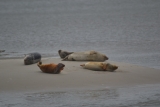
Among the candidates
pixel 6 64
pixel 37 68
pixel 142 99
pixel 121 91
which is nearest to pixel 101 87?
pixel 121 91

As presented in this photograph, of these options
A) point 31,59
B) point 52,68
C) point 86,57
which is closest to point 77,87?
point 52,68

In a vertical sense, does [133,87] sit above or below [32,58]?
below

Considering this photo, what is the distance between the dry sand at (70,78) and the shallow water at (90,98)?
0.42 meters

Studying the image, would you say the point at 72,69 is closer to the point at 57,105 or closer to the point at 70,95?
the point at 70,95

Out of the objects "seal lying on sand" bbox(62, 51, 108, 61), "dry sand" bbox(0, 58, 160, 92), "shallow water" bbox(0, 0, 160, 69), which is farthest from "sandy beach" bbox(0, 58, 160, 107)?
"shallow water" bbox(0, 0, 160, 69)

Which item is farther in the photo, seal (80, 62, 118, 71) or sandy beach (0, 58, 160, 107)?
seal (80, 62, 118, 71)

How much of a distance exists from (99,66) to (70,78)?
4.12ft

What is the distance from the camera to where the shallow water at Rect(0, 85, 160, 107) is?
35.4 ft

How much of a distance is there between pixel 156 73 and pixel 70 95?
3238mm

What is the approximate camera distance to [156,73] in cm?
1409

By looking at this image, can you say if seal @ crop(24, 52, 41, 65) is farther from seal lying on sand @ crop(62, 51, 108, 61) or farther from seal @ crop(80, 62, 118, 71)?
seal @ crop(80, 62, 118, 71)

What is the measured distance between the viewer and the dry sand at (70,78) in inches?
490

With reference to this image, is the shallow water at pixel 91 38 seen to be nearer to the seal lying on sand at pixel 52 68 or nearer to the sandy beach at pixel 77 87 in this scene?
the sandy beach at pixel 77 87

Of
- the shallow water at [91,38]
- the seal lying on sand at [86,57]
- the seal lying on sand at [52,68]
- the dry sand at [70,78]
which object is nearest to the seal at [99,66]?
the dry sand at [70,78]
